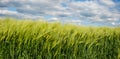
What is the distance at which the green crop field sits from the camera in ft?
16.1

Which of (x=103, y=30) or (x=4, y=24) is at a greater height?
(x=4, y=24)

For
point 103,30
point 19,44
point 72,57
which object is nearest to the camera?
point 19,44

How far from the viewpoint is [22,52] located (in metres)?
4.92

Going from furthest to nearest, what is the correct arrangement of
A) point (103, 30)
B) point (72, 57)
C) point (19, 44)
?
point (103, 30)
point (72, 57)
point (19, 44)

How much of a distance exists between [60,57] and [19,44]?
0.86 metres

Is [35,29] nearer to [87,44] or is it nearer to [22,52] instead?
[22,52]

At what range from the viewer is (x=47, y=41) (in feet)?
16.7

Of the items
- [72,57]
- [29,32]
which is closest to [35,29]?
[29,32]

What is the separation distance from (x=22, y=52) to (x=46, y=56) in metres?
0.47

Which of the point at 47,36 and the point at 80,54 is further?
the point at 80,54

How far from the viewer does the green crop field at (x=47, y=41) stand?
16.1 feet

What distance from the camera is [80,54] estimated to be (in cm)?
545

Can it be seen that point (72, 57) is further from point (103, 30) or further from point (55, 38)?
point (103, 30)

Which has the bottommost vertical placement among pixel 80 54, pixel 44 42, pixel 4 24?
pixel 80 54
